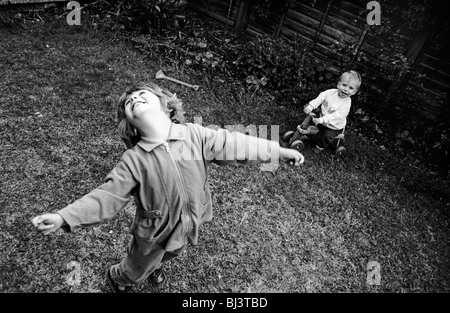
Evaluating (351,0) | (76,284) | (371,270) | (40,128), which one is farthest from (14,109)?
(351,0)

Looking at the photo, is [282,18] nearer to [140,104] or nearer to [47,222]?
[140,104]

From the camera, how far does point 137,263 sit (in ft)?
6.79

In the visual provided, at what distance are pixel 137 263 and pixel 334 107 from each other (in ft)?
9.66

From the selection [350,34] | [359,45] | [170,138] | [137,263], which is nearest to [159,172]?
[170,138]

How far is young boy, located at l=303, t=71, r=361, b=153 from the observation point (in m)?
3.73

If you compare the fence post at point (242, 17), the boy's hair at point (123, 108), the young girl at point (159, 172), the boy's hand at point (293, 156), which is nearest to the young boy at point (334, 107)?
the boy's hand at point (293, 156)

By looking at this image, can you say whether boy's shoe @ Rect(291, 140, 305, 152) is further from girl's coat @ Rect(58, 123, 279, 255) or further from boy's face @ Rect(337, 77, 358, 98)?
girl's coat @ Rect(58, 123, 279, 255)

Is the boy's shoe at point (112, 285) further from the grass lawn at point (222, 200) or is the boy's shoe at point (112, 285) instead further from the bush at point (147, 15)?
the bush at point (147, 15)

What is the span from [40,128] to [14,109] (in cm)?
46

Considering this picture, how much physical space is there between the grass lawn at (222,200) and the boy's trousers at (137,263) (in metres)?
0.37

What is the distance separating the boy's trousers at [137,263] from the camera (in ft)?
6.61

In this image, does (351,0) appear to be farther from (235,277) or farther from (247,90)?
(235,277)

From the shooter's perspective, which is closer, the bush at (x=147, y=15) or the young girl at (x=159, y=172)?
the young girl at (x=159, y=172)
